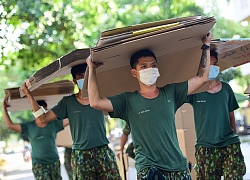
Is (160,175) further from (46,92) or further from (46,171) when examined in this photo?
(46,171)

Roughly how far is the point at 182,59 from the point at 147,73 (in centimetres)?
51

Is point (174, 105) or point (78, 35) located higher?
point (78, 35)

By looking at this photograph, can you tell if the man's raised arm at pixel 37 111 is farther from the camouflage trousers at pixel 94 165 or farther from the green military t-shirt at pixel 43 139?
the green military t-shirt at pixel 43 139

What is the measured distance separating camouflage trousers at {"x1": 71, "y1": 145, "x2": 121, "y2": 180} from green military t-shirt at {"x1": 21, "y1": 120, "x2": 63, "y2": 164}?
6.96 ft

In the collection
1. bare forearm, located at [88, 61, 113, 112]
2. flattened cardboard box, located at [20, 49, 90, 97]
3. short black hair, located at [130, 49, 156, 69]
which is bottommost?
bare forearm, located at [88, 61, 113, 112]

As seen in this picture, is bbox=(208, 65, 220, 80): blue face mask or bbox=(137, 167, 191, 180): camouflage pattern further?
bbox=(208, 65, 220, 80): blue face mask

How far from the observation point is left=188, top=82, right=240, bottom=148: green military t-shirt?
5477 mm

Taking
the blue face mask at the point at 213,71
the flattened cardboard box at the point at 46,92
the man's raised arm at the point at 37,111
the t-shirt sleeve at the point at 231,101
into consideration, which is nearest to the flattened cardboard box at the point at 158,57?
the man's raised arm at the point at 37,111

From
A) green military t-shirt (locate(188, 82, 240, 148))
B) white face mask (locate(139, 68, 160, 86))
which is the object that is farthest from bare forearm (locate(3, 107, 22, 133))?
white face mask (locate(139, 68, 160, 86))

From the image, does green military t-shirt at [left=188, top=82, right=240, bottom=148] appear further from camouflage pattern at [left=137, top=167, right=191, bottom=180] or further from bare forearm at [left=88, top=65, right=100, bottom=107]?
bare forearm at [left=88, top=65, right=100, bottom=107]

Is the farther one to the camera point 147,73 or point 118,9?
point 118,9

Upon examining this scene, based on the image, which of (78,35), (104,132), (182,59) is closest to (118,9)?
(78,35)

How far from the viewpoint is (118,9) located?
17328mm

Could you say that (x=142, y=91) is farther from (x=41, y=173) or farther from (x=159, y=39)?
(x=41, y=173)
